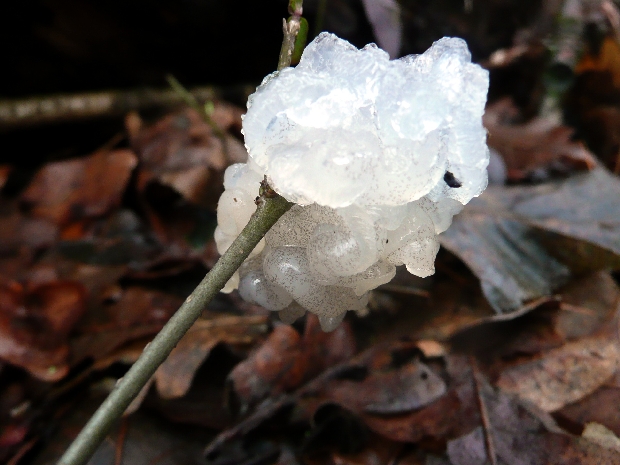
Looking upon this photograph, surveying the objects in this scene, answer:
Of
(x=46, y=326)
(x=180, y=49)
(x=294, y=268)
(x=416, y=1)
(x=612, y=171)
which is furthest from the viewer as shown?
(x=180, y=49)

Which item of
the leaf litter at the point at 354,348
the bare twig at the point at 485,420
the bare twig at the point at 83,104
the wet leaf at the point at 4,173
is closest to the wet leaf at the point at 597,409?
the leaf litter at the point at 354,348

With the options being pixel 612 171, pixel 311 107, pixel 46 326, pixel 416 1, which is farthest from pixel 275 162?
pixel 416 1

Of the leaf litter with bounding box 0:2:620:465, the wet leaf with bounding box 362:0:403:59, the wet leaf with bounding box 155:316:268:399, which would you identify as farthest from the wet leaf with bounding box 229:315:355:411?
the wet leaf with bounding box 362:0:403:59

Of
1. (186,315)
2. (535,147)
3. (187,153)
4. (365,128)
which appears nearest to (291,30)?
(365,128)

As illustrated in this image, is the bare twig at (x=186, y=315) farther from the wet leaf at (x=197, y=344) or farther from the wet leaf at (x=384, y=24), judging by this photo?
the wet leaf at (x=384, y=24)

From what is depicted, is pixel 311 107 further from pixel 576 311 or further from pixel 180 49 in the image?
pixel 180 49

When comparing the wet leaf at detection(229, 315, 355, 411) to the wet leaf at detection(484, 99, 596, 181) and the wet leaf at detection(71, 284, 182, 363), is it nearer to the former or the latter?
the wet leaf at detection(71, 284, 182, 363)
